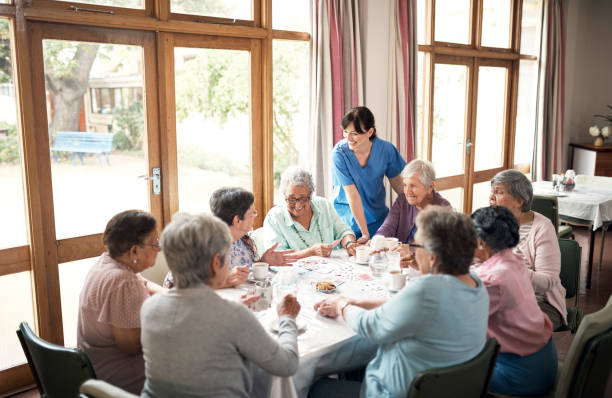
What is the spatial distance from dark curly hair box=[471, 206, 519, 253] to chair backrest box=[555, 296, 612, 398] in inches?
14.1

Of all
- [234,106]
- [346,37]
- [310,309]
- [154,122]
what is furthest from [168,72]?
[310,309]

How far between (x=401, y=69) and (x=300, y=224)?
7.64 feet

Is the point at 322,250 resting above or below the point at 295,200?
below

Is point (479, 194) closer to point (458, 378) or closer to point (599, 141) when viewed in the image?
point (599, 141)

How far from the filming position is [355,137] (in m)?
3.54

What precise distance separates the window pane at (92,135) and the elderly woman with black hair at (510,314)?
2.25 metres

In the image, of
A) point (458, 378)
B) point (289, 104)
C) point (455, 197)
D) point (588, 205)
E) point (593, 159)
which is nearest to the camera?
point (458, 378)

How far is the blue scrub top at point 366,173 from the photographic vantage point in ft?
11.9

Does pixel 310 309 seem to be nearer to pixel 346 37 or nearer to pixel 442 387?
pixel 442 387

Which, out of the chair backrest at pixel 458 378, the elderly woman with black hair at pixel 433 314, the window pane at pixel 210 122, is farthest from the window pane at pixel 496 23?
the chair backrest at pixel 458 378

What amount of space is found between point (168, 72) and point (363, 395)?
2410 millimetres

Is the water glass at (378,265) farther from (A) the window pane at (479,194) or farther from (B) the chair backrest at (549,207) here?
(A) the window pane at (479,194)

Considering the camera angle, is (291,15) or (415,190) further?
(291,15)

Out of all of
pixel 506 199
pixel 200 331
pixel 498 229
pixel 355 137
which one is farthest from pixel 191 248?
pixel 355 137
